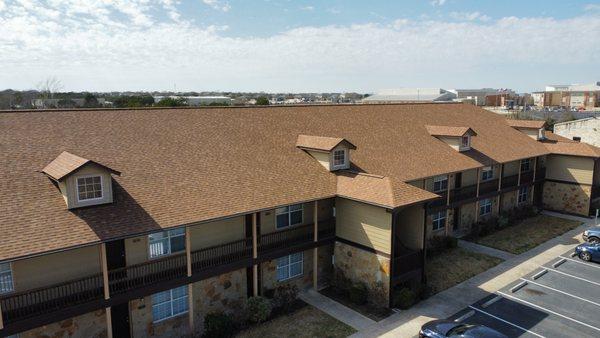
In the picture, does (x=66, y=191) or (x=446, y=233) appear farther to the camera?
(x=446, y=233)

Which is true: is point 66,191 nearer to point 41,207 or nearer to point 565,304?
point 41,207

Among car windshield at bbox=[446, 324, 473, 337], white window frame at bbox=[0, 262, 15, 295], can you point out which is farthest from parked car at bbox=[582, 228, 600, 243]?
white window frame at bbox=[0, 262, 15, 295]

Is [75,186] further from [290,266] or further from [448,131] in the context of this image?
[448,131]

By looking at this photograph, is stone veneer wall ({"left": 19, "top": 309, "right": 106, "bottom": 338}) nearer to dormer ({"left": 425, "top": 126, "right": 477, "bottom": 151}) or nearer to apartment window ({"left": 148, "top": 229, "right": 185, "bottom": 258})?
apartment window ({"left": 148, "top": 229, "right": 185, "bottom": 258})

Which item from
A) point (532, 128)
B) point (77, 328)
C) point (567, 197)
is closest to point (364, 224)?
point (77, 328)

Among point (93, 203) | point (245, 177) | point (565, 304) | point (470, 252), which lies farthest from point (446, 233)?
point (93, 203)

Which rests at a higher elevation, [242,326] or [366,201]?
[366,201]
